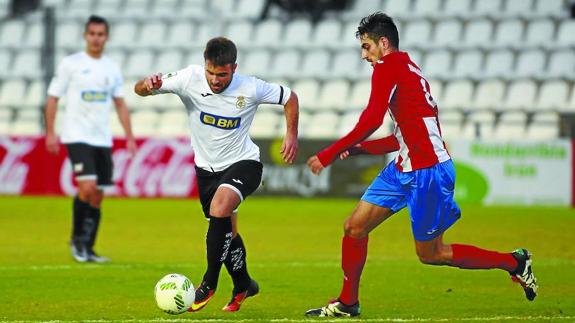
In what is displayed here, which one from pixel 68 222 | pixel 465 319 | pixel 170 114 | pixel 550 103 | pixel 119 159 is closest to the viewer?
pixel 465 319

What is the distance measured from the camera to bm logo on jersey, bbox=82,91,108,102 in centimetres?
1257

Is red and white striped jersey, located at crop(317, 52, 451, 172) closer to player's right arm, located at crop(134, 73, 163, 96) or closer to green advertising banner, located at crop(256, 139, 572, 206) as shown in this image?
player's right arm, located at crop(134, 73, 163, 96)

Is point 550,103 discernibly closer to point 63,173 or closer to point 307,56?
point 307,56

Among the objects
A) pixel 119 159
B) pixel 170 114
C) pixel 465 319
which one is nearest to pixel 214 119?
pixel 465 319

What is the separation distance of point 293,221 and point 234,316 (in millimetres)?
9692

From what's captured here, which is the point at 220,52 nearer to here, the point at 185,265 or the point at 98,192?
the point at 185,265

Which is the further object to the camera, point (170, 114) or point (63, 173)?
point (170, 114)

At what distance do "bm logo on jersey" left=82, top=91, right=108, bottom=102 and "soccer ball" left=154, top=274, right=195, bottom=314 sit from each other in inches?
197

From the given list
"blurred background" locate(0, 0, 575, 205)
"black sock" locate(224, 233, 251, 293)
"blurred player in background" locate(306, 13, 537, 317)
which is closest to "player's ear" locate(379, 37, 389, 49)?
"blurred player in background" locate(306, 13, 537, 317)

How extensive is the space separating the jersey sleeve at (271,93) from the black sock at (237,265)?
40.8 inches

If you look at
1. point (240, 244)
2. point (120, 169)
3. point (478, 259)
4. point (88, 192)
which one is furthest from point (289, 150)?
point (120, 169)

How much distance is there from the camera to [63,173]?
2195cm

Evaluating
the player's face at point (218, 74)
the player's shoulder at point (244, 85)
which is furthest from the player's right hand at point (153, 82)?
the player's shoulder at point (244, 85)

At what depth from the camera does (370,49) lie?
26.8 ft
